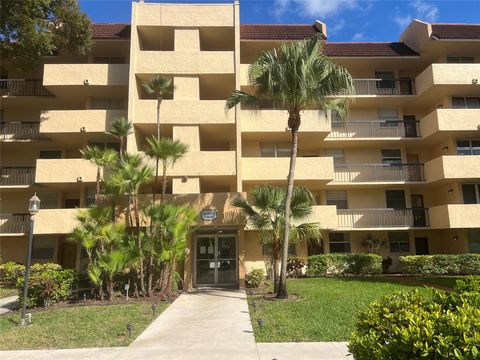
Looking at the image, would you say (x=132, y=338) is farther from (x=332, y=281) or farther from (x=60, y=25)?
(x=60, y=25)

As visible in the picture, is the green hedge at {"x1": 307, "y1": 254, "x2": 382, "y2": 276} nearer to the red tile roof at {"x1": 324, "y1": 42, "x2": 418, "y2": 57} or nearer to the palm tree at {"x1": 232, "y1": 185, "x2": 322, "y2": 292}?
the palm tree at {"x1": 232, "y1": 185, "x2": 322, "y2": 292}

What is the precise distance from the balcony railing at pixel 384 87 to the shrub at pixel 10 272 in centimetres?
2284

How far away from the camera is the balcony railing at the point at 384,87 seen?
997 inches

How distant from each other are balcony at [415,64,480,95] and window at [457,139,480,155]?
11.3 feet

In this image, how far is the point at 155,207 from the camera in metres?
16.0

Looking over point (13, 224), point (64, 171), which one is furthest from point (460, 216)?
point (13, 224)

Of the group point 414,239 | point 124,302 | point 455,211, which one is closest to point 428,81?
point 455,211

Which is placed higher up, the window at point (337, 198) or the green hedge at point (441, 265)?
the window at point (337, 198)

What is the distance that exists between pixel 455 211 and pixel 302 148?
9.83m

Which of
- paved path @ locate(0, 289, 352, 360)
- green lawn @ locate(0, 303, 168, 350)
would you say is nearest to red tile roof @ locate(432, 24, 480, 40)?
paved path @ locate(0, 289, 352, 360)

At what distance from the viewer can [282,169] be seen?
22.0 m

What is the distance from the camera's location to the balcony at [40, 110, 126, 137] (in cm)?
2236

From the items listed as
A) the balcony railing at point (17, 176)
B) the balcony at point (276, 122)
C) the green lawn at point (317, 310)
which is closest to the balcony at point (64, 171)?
the balcony railing at point (17, 176)

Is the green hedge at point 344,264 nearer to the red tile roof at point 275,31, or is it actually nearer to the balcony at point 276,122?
the balcony at point 276,122
